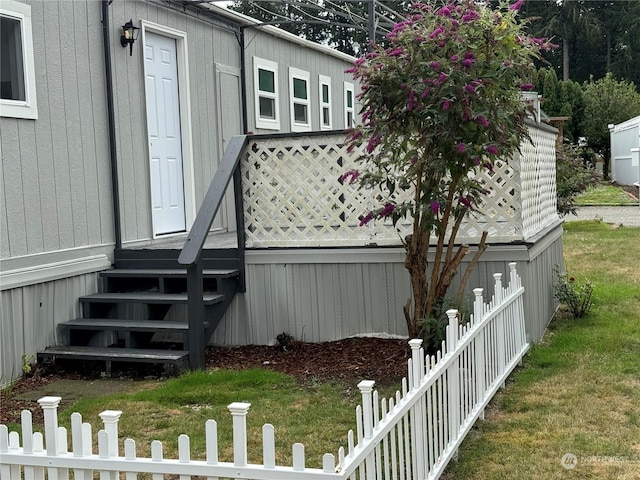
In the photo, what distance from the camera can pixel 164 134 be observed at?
28.8ft

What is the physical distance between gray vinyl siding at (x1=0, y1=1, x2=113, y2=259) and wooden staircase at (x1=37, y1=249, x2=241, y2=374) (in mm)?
452

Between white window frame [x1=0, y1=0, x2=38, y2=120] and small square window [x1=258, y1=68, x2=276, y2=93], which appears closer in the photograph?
white window frame [x1=0, y1=0, x2=38, y2=120]

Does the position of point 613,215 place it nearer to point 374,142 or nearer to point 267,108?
point 267,108

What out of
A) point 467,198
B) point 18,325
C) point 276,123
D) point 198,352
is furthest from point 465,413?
point 276,123

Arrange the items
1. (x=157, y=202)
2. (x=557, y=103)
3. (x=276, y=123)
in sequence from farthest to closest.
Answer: (x=557, y=103) < (x=276, y=123) < (x=157, y=202)

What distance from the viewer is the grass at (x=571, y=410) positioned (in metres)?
4.21

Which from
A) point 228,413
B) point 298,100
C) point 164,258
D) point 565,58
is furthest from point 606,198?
point 565,58

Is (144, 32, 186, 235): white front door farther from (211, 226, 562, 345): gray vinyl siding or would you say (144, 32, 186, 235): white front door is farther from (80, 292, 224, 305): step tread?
(211, 226, 562, 345): gray vinyl siding

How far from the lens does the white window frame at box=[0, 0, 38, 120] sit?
21.1 ft

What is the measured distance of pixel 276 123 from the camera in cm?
1154

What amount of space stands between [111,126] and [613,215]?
1540cm

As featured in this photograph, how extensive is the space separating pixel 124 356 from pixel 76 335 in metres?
0.81

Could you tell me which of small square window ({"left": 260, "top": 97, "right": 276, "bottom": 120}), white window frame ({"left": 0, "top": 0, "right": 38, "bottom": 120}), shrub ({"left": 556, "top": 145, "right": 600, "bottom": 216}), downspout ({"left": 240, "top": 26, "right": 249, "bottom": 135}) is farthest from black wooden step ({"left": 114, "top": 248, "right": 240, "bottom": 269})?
shrub ({"left": 556, "top": 145, "right": 600, "bottom": 216})

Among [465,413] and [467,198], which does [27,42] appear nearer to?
[467,198]
